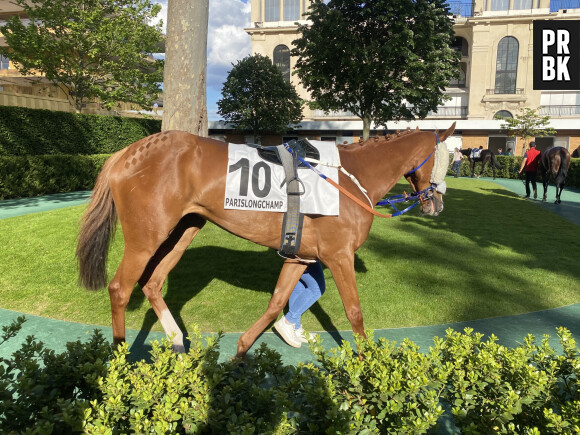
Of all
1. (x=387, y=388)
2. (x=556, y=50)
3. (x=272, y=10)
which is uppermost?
(x=272, y=10)

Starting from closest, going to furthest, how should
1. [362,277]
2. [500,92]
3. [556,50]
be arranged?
[362,277]
[556,50]
[500,92]

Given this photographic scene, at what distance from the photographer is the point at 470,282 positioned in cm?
526

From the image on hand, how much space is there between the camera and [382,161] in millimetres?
3273

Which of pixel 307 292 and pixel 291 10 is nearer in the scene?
pixel 307 292

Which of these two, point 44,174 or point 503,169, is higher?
point 503,169

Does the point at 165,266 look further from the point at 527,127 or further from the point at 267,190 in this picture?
the point at 527,127

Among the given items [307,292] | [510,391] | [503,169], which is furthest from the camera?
[503,169]

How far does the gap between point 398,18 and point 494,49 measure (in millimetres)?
30059

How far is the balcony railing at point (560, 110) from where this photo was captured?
1505 inches

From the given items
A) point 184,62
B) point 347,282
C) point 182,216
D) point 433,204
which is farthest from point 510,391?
point 184,62

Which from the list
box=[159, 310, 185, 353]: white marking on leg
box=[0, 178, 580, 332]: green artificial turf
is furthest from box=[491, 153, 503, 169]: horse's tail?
box=[159, 310, 185, 353]: white marking on leg

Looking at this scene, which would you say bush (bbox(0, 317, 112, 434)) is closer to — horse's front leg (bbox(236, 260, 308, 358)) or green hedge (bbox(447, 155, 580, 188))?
horse's front leg (bbox(236, 260, 308, 358))

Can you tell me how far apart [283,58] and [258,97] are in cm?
1445

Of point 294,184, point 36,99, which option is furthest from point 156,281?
point 36,99
